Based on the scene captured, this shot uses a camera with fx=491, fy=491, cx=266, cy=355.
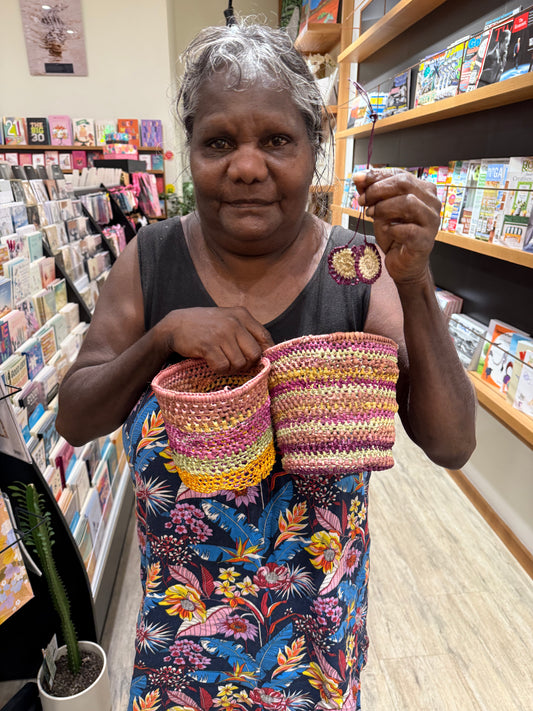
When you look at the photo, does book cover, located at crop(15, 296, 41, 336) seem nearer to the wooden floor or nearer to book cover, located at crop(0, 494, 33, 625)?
book cover, located at crop(0, 494, 33, 625)

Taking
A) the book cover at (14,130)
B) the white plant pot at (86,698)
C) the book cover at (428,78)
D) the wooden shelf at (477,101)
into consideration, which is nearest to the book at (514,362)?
the wooden shelf at (477,101)

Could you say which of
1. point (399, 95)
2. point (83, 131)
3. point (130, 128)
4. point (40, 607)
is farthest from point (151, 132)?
point (40, 607)

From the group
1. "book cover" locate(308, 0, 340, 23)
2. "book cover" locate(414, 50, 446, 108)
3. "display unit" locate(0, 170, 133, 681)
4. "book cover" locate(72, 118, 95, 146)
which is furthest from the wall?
"display unit" locate(0, 170, 133, 681)

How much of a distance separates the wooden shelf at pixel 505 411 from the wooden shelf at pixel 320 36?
3.16m

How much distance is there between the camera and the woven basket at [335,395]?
634 mm

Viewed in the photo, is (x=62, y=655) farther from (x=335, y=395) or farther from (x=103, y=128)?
(x=103, y=128)

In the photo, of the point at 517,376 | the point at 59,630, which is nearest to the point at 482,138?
the point at 517,376

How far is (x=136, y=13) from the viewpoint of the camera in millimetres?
6129

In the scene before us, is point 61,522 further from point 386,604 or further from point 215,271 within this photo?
point 386,604

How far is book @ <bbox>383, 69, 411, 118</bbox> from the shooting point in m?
2.69

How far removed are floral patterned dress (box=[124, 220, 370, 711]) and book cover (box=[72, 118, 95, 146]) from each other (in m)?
6.68

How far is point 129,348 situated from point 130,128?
669 centimetres

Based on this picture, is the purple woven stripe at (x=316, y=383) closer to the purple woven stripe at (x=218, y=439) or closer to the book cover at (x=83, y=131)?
the purple woven stripe at (x=218, y=439)

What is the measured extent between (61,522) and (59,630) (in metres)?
0.34
